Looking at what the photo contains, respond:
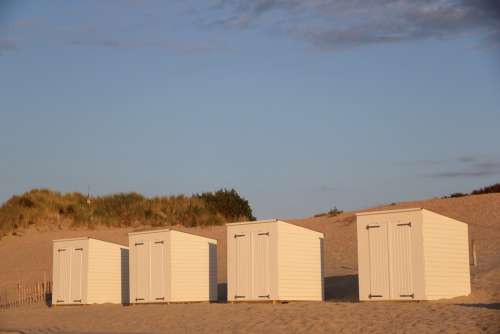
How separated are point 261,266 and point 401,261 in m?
4.32

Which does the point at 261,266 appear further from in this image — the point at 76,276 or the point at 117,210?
the point at 117,210

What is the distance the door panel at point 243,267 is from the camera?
80.5 ft

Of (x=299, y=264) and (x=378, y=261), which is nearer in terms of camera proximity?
(x=378, y=261)

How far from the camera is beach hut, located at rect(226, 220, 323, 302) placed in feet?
79.2

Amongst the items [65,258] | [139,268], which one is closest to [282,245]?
[139,268]

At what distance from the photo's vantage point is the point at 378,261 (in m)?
22.2

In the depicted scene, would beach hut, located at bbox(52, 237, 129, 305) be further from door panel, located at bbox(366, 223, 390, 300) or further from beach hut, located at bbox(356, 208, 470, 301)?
door panel, located at bbox(366, 223, 390, 300)

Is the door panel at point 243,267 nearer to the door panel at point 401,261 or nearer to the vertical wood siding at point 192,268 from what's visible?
the vertical wood siding at point 192,268

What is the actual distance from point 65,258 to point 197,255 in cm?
541

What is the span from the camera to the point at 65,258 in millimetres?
30047

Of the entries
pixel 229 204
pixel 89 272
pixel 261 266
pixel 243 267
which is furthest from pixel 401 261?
pixel 229 204

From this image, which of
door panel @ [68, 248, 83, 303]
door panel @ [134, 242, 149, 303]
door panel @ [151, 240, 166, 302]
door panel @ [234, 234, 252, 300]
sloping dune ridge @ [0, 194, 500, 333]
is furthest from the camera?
door panel @ [68, 248, 83, 303]

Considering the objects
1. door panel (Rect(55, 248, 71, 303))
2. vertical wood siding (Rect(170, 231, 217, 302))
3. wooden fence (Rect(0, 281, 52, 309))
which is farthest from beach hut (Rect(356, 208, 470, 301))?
wooden fence (Rect(0, 281, 52, 309))

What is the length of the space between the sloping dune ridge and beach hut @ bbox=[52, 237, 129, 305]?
2.69ft
